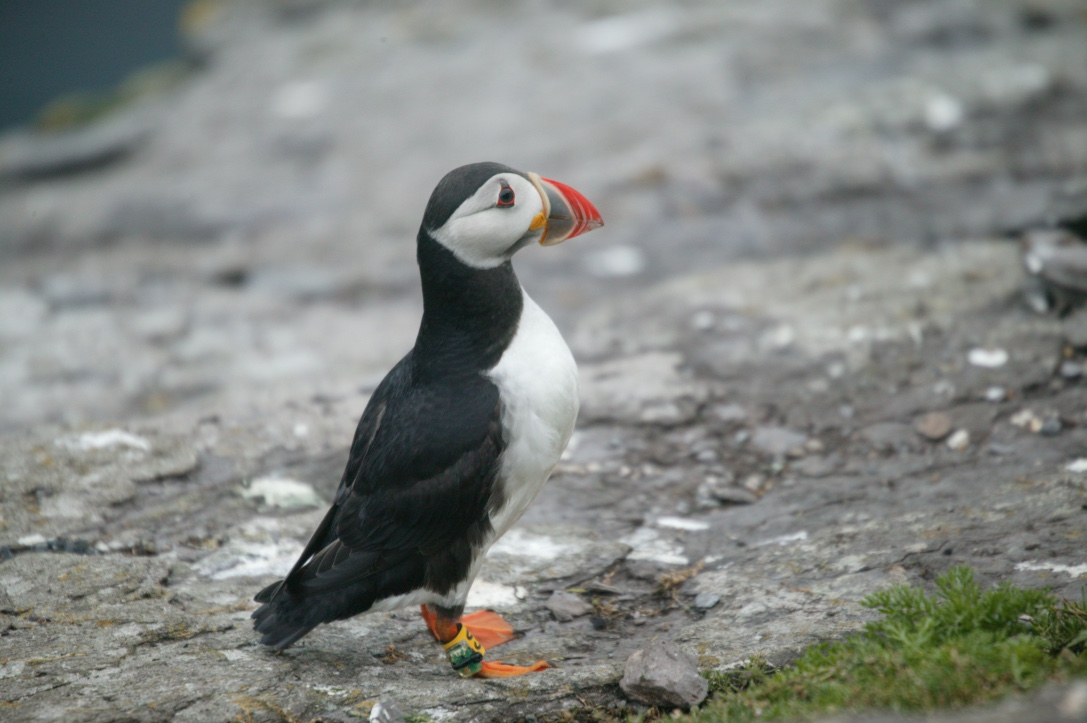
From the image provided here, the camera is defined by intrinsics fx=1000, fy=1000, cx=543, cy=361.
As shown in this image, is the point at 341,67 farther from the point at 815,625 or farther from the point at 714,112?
the point at 815,625

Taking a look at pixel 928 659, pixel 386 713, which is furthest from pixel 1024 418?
pixel 386 713

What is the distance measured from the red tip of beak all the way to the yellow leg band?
4.24 feet

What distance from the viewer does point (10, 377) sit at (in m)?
5.97

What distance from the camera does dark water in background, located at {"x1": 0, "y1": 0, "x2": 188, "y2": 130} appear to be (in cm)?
1119

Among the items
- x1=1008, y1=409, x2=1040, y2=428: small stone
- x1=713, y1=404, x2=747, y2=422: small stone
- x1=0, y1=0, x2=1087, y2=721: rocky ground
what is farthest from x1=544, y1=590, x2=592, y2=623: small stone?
x1=1008, y1=409, x2=1040, y2=428: small stone

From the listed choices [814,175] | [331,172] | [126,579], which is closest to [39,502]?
[126,579]

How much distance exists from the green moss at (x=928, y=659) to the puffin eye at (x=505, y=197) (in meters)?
1.53

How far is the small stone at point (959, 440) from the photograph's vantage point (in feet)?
13.9

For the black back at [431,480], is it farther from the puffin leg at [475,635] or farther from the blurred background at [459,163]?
the blurred background at [459,163]

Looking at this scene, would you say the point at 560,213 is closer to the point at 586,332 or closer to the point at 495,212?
the point at 495,212

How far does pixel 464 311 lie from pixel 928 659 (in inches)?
66.9

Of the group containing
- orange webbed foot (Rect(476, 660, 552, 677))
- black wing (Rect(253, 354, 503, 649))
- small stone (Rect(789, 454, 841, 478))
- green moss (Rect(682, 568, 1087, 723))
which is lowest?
small stone (Rect(789, 454, 841, 478))

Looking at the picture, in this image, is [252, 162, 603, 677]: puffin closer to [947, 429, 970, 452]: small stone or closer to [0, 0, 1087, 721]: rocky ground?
[0, 0, 1087, 721]: rocky ground

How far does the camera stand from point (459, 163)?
23.7 ft
